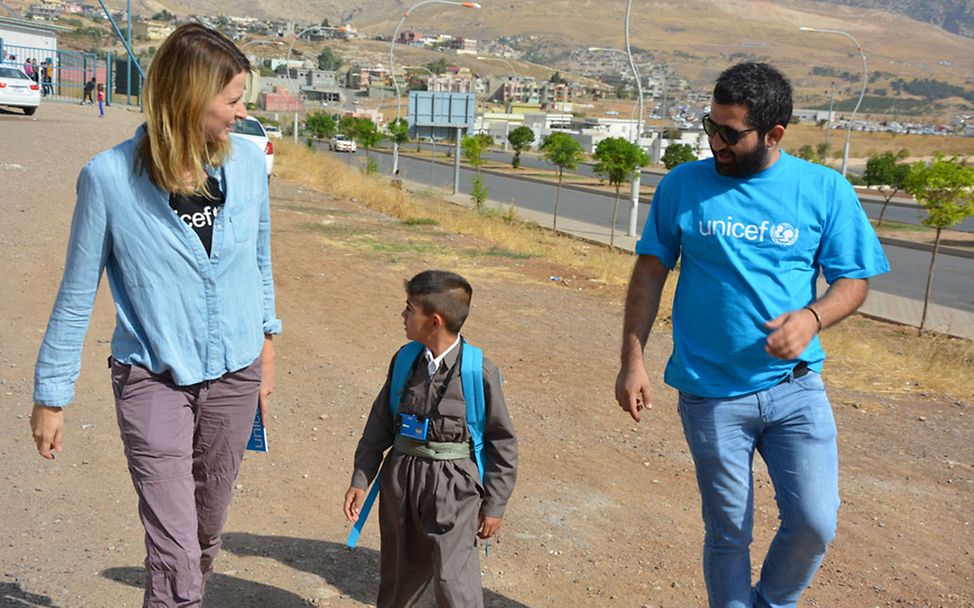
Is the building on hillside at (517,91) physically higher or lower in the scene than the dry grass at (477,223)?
higher

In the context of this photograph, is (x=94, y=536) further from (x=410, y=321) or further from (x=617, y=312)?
(x=617, y=312)

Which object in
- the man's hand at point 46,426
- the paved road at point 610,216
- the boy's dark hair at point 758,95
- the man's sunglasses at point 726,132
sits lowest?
the paved road at point 610,216

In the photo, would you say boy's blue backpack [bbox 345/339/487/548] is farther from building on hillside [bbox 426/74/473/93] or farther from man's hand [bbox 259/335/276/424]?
building on hillside [bbox 426/74/473/93]

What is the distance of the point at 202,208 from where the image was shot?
8.77ft

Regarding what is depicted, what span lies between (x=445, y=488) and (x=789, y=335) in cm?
109

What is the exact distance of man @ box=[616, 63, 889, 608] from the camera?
9.64 feet

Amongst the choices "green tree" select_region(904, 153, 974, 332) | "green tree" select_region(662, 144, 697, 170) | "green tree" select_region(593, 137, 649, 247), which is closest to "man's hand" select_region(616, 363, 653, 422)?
"green tree" select_region(904, 153, 974, 332)

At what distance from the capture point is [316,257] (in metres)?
12.6

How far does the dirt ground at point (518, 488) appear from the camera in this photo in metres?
3.91

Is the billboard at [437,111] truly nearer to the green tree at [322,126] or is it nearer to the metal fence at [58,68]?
the metal fence at [58,68]

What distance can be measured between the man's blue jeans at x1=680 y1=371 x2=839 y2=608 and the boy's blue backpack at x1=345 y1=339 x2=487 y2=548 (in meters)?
0.63

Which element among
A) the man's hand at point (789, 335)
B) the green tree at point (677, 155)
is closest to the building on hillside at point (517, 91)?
the green tree at point (677, 155)

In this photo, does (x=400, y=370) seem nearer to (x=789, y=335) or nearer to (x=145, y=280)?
(x=145, y=280)

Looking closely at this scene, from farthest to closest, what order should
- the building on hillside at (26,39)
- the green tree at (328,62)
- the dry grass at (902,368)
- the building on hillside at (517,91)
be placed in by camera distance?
the green tree at (328,62) → the building on hillside at (517,91) → the building on hillside at (26,39) → the dry grass at (902,368)
